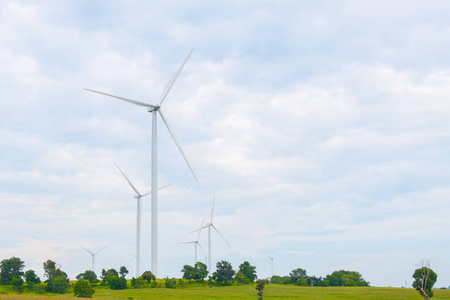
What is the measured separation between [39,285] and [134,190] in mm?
43528

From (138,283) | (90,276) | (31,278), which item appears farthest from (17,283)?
(138,283)

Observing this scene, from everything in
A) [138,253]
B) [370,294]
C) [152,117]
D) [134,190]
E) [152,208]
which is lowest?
[370,294]

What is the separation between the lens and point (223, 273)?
592 feet

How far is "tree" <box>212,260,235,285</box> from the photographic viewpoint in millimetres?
180250

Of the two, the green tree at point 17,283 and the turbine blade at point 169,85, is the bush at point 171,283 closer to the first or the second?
the green tree at point 17,283

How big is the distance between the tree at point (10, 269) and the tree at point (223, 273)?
70.9 m

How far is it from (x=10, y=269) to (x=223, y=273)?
3005 inches

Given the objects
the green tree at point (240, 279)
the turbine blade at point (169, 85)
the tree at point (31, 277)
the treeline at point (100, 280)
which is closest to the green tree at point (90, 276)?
the treeline at point (100, 280)

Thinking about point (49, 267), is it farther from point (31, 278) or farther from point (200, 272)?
point (200, 272)

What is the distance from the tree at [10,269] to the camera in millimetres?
158050

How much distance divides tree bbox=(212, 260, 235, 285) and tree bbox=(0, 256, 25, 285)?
70.9 metres

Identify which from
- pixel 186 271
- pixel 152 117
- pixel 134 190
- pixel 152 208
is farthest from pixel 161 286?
pixel 152 117

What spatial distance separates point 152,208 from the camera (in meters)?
121

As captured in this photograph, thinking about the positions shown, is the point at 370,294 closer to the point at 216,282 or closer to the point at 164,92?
the point at 216,282
